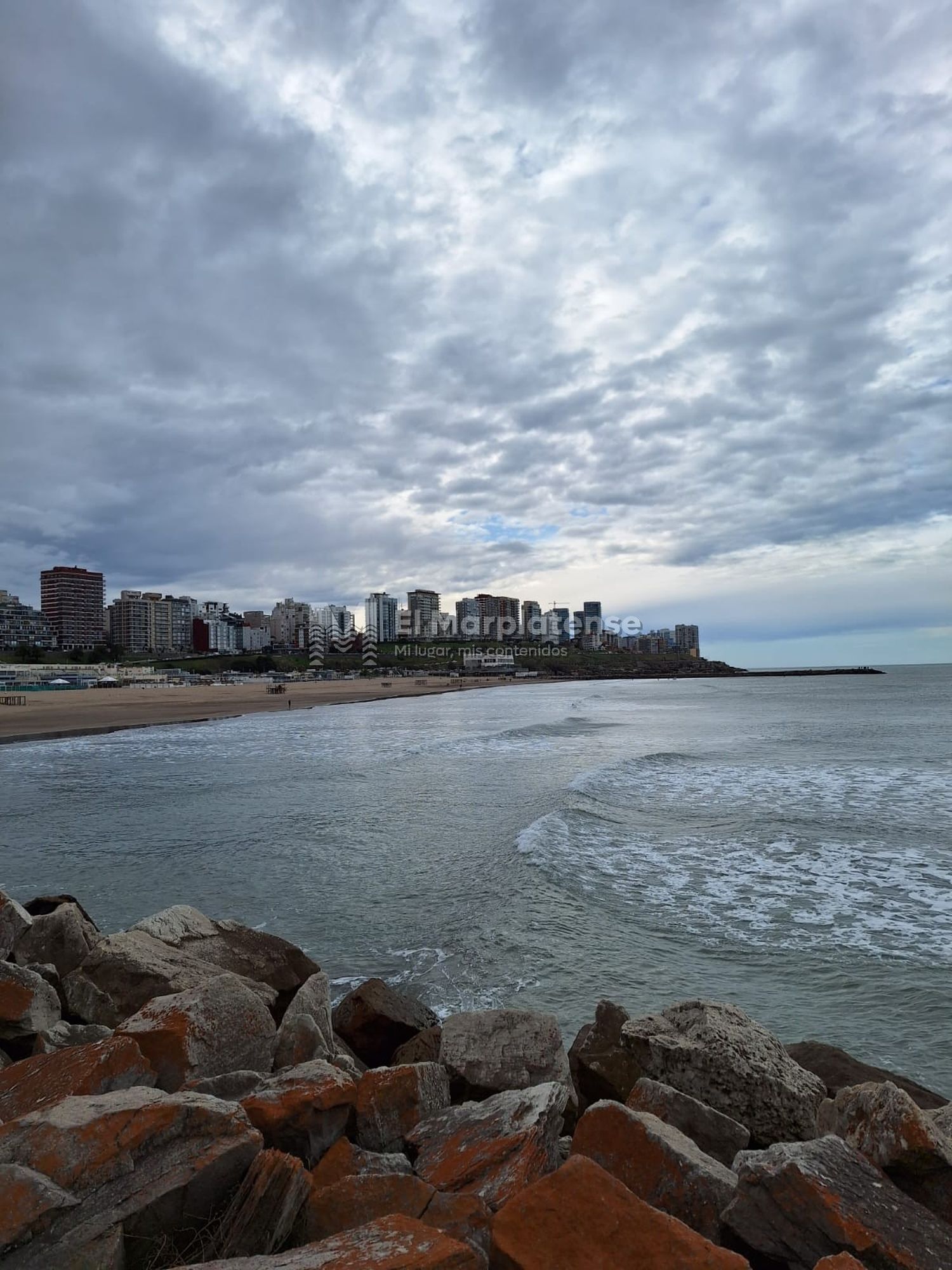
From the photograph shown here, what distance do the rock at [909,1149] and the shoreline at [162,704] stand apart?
124ft

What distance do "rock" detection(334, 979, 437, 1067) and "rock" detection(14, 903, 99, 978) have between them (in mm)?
2623

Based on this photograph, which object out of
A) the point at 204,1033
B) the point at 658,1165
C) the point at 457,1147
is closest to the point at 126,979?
the point at 204,1033

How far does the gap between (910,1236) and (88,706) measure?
64521 millimetres

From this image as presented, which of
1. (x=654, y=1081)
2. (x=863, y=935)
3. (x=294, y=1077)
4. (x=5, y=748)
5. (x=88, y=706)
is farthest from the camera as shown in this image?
(x=88, y=706)

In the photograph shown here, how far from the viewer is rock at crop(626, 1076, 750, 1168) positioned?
413cm

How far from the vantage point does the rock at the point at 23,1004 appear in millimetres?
5176

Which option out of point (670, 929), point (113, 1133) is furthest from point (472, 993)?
point (113, 1133)

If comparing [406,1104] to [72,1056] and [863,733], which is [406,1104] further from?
[863,733]

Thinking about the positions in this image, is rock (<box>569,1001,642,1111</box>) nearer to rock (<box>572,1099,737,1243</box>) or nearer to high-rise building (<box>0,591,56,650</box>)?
rock (<box>572,1099,737,1243</box>)

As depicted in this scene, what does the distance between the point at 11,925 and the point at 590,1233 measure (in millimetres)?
6534

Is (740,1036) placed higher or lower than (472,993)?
higher

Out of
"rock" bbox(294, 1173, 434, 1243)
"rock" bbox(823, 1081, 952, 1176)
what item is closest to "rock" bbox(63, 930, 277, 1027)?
Answer: "rock" bbox(294, 1173, 434, 1243)

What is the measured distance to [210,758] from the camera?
28.1 meters

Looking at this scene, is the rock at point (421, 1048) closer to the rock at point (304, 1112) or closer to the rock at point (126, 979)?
the rock at point (126, 979)
